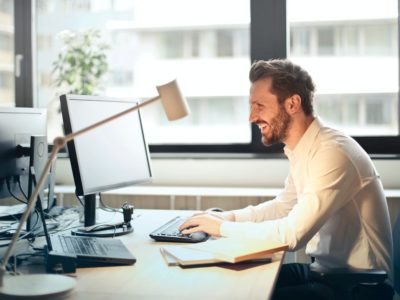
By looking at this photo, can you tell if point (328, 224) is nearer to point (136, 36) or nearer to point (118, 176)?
point (118, 176)

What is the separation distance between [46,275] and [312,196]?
0.85 metres

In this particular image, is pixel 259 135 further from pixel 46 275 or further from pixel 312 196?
pixel 46 275

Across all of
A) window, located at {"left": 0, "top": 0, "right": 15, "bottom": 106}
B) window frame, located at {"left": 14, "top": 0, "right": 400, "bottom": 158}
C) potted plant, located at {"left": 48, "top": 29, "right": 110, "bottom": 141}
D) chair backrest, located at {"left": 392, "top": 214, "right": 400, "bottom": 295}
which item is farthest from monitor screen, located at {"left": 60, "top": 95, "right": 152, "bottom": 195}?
window, located at {"left": 0, "top": 0, "right": 15, "bottom": 106}

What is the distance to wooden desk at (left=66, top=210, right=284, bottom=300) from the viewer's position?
4.71 feet

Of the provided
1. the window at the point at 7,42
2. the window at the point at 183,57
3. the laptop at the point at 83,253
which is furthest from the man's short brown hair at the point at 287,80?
the window at the point at 7,42

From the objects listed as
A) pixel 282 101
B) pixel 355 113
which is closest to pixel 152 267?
pixel 282 101

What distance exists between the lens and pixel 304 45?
11.2 ft

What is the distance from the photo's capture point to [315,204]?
6.02ft

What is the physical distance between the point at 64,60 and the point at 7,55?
424 millimetres

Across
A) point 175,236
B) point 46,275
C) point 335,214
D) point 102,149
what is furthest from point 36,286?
point 335,214

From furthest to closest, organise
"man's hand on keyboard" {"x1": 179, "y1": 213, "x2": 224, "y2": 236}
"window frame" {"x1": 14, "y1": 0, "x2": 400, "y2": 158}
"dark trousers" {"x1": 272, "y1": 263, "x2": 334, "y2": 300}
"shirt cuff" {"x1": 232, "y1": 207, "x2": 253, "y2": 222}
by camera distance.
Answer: "window frame" {"x1": 14, "y1": 0, "x2": 400, "y2": 158}, "shirt cuff" {"x1": 232, "y1": 207, "x2": 253, "y2": 222}, "man's hand on keyboard" {"x1": 179, "y1": 213, "x2": 224, "y2": 236}, "dark trousers" {"x1": 272, "y1": 263, "x2": 334, "y2": 300}

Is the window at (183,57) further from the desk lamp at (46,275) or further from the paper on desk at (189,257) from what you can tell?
the desk lamp at (46,275)

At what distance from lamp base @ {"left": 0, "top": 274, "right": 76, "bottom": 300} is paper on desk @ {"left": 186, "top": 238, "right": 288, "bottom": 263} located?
1.48ft

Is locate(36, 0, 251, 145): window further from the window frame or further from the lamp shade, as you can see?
the lamp shade
